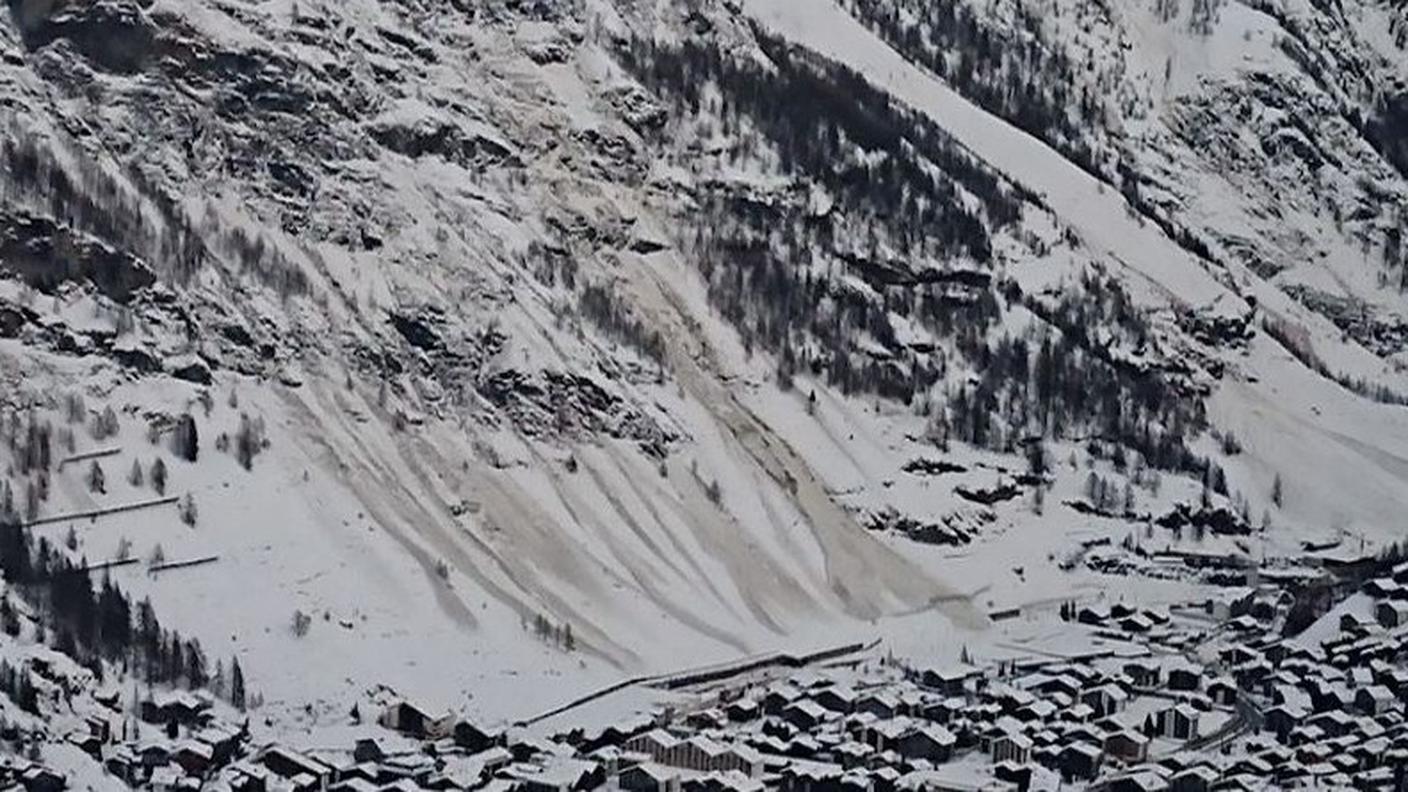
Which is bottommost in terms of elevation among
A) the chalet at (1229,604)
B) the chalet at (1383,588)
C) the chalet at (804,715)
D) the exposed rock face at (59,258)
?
the chalet at (804,715)

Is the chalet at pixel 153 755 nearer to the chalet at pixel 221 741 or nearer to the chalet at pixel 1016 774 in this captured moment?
the chalet at pixel 221 741

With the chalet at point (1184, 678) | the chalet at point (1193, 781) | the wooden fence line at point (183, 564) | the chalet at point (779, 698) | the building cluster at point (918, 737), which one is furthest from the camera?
the chalet at point (1184, 678)

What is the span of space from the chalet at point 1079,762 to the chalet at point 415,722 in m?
19.1

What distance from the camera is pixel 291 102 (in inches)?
5049

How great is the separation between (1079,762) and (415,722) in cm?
2068

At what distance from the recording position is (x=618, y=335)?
126375 millimetres

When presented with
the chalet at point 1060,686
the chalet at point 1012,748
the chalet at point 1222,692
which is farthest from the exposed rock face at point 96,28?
the chalet at point 1222,692

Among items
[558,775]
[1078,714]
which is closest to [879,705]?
[1078,714]

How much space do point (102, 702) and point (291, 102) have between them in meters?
45.0

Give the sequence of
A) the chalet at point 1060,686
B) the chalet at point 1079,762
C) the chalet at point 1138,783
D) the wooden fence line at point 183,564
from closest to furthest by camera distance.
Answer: the chalet at point 1138,783, the chalet at point 1079,762, the wooden fence line at point 183,564, the chalet at point 1060,686

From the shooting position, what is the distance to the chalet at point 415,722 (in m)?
93.5

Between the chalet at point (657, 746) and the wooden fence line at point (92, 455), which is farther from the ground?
the wooden fence line at point (92, 455)

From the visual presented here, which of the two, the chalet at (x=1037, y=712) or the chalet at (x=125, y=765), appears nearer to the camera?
the chalet at (x=125, y=765)

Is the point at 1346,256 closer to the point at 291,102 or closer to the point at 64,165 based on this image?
the point at 291,102
